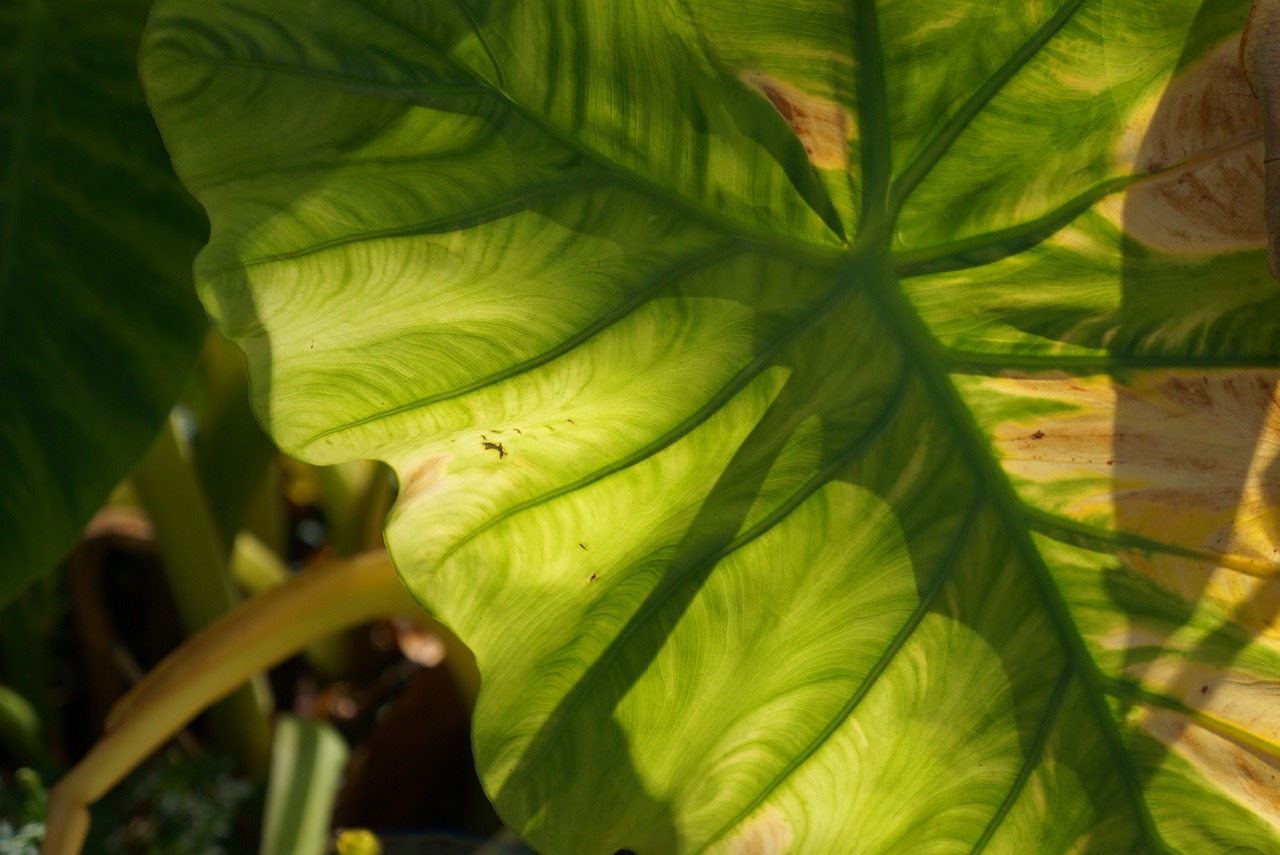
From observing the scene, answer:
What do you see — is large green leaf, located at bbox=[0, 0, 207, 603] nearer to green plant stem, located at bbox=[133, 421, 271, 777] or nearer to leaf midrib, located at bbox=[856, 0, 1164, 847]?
green plant stem, located at bbox=[133, 421, 271, 777]

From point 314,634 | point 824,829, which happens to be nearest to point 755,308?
point 824,829

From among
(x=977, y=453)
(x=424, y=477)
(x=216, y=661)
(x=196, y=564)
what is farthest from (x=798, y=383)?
(x=196, y=564)

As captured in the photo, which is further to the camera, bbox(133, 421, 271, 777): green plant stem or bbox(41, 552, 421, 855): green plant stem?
bbox(133, 421, 271, 777): green plant stem

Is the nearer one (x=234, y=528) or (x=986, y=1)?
(x=986, y=1)

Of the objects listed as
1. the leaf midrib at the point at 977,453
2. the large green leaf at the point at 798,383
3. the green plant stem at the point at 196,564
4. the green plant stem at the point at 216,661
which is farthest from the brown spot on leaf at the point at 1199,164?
the green plant stem at the point at 196,564

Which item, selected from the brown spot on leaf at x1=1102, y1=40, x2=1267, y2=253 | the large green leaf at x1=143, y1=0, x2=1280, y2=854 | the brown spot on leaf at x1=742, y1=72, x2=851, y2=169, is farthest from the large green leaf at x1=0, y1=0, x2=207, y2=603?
the brown spot on leaf at x1=1102, y1=40, x2=1267, y2=253

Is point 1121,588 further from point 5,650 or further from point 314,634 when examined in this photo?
point 5,650
